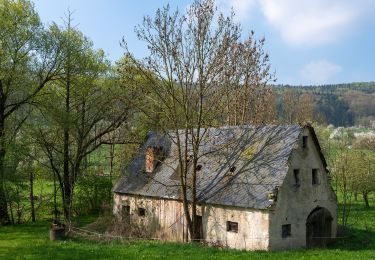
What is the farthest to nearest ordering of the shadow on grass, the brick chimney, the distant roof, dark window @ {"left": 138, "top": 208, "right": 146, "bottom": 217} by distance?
the brick chimney → dark window @ {"left": 138, "top": 208, "right": 146, "bottom": 217} → the shadow on grass → the distant roof

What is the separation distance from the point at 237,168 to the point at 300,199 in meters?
3.98

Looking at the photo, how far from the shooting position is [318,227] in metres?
25.2

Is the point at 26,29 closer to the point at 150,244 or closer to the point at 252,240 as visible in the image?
the point at 150,244

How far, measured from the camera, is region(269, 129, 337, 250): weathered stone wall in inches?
882

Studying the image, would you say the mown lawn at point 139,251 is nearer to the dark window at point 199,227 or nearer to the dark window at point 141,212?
the dark window at point 199,227

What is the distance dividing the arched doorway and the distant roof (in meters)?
3.59

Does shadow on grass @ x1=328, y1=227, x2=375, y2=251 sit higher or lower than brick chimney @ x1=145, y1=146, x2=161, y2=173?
lower

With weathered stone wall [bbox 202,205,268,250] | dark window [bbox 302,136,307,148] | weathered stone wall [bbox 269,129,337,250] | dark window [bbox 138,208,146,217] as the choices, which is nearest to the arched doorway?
weathered stone wall [bbox 269,129,337,250]

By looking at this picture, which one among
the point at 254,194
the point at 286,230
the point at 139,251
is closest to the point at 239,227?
the point at 254,194

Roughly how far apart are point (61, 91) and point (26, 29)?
599 cm

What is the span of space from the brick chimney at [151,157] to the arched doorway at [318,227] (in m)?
11.5

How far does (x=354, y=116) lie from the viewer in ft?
651

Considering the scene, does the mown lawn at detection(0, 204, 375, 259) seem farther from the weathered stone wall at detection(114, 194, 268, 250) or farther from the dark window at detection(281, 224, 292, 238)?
the weathered stone wall at detection(114, 194, 268, 250)

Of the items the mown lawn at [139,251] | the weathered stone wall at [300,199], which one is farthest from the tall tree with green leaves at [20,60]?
the weathered stone wall at [300,199]
